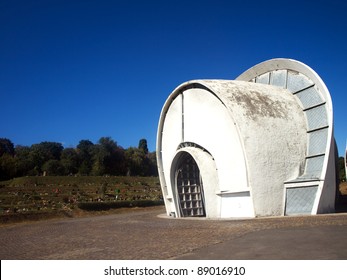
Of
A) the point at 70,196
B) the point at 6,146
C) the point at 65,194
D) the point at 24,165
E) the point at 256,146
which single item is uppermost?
the point at 6,146

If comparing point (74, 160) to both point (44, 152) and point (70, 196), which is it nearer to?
point (44, 152)

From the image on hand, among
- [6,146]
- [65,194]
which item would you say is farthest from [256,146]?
[6,146]

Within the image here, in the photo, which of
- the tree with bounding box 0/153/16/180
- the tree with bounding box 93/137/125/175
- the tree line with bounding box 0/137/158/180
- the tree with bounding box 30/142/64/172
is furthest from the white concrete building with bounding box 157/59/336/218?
the tree with bounding box 30/142/64/172

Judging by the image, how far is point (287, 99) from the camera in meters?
18.8

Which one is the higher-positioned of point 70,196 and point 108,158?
point 108,158

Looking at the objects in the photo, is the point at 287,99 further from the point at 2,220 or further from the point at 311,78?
the point at 2,220

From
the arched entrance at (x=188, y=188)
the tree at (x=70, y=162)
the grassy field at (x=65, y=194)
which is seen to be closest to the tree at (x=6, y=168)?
the grassy field at (x=65, y=194)

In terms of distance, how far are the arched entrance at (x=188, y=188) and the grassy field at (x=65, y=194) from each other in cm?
1061

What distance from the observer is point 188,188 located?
21.0 m

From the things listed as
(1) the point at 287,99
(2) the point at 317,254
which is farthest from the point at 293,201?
(2) the point at 317,254

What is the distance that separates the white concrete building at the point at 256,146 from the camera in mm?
15875

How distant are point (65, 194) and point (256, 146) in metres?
26.2

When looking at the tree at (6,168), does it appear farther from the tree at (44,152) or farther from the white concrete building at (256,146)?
the white concrete building at (256,146)

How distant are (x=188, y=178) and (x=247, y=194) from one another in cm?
569
